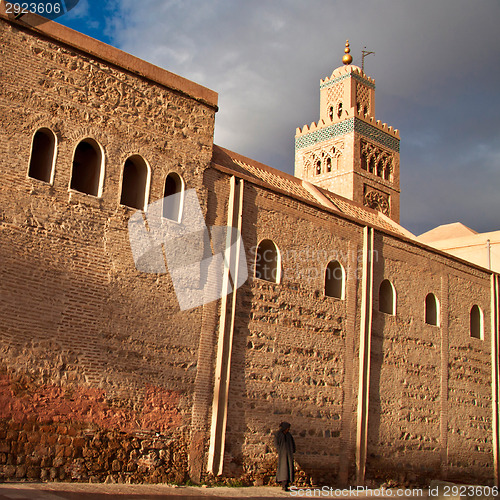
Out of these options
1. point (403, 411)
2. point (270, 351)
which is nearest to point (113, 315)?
point (270, 351)

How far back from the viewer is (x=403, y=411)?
43.0 ft

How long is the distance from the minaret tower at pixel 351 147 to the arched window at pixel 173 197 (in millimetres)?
12956

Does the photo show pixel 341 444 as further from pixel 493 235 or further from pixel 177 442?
pixel 493 235

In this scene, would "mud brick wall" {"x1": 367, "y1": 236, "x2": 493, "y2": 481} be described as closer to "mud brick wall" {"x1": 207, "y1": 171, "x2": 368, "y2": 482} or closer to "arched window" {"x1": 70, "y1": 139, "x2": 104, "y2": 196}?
"mud brick wall" {"x1": 207, "y1": 171, "x2": 368, "y2": 482}

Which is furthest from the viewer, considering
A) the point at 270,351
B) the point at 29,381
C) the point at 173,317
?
the point at 270,351

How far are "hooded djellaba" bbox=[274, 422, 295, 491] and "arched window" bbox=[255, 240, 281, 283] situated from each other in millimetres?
2510

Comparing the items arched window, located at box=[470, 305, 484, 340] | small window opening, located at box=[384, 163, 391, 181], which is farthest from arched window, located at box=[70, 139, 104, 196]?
small window opening, located at box=[384, 163, 391, 181]

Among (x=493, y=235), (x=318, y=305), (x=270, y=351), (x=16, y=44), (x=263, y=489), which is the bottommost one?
(x=263, y=489)

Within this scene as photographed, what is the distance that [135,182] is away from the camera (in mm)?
9719

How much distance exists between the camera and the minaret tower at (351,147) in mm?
22734

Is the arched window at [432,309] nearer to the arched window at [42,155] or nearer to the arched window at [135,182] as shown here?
the arched window at [135,182]

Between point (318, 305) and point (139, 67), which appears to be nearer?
point (139, 67)

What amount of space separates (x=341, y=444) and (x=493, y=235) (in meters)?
10.7

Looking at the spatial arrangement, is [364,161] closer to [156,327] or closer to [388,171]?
[388,171]
